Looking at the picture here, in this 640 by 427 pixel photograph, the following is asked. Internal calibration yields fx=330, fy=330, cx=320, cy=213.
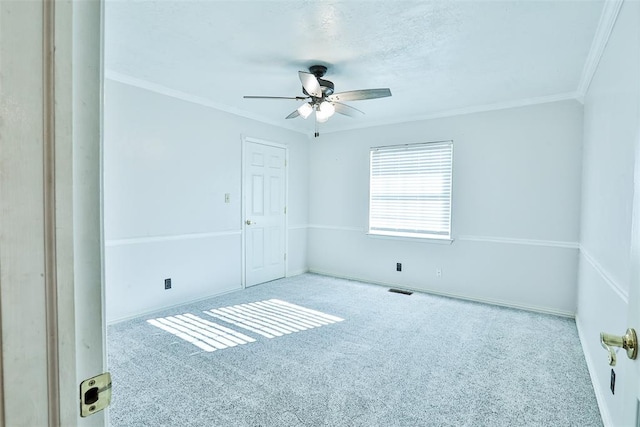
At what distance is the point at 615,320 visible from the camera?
5.98 feet

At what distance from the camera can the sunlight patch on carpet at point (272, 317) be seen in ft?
10.5

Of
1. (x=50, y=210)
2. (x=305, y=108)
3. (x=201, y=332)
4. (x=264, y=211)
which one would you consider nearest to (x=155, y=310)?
(x=201, y=332)

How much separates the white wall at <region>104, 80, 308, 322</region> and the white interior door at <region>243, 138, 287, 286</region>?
0.50 feet

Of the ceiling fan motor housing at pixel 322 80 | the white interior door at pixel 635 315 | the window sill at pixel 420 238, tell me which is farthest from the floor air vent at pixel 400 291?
the white interior door at pixel 635 315

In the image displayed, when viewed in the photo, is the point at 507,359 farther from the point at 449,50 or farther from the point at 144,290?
the point at 144,290

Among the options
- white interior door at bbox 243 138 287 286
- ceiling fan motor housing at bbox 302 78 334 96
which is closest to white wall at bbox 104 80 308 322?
white interior door at bbox 243 138 287 286

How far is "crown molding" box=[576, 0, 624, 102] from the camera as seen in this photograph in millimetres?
1991

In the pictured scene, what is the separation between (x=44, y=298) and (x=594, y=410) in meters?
2.79

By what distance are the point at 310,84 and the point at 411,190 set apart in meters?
2.49

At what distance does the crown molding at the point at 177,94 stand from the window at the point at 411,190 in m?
1.75

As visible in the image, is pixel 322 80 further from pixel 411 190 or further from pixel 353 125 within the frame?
pixel 411 190

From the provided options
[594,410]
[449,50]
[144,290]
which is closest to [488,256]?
[594,410]

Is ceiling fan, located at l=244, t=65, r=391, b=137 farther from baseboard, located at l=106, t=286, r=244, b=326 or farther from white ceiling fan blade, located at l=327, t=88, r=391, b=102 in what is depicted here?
baseboard, located at l=106, t=286, r=244, b=326

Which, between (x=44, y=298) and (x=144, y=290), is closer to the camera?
(x=44, y=298)
